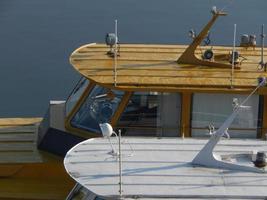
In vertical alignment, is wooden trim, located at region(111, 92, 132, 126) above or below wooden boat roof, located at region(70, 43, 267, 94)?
below

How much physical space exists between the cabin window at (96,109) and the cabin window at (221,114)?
1043 millimetres

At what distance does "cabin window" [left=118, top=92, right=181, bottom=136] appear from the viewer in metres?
9.23

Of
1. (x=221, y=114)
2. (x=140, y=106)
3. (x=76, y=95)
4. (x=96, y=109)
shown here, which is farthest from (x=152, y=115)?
(x=76, y=95)

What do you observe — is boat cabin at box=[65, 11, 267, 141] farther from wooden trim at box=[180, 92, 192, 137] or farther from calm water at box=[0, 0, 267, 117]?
calm water at box=[0, 0, 267, 117]

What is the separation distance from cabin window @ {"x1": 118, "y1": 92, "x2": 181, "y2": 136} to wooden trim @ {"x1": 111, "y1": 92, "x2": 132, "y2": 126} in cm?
5

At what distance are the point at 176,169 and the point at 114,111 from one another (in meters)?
2.80

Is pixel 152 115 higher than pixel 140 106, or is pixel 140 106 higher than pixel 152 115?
pixel 140 106

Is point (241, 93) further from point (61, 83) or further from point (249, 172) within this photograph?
point (61, 83)

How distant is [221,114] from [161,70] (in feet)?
3.48

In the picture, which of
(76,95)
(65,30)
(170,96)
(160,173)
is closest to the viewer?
(160,173)

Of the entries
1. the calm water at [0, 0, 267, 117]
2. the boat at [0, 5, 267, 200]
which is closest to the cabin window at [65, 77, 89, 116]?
the boat at [0, 5, 267, 200]

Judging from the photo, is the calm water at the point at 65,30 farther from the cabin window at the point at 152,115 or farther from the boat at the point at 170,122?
the cabin window at the point at 152,115

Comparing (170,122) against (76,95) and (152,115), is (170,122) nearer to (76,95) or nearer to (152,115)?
(152,115)

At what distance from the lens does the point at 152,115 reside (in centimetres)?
941
